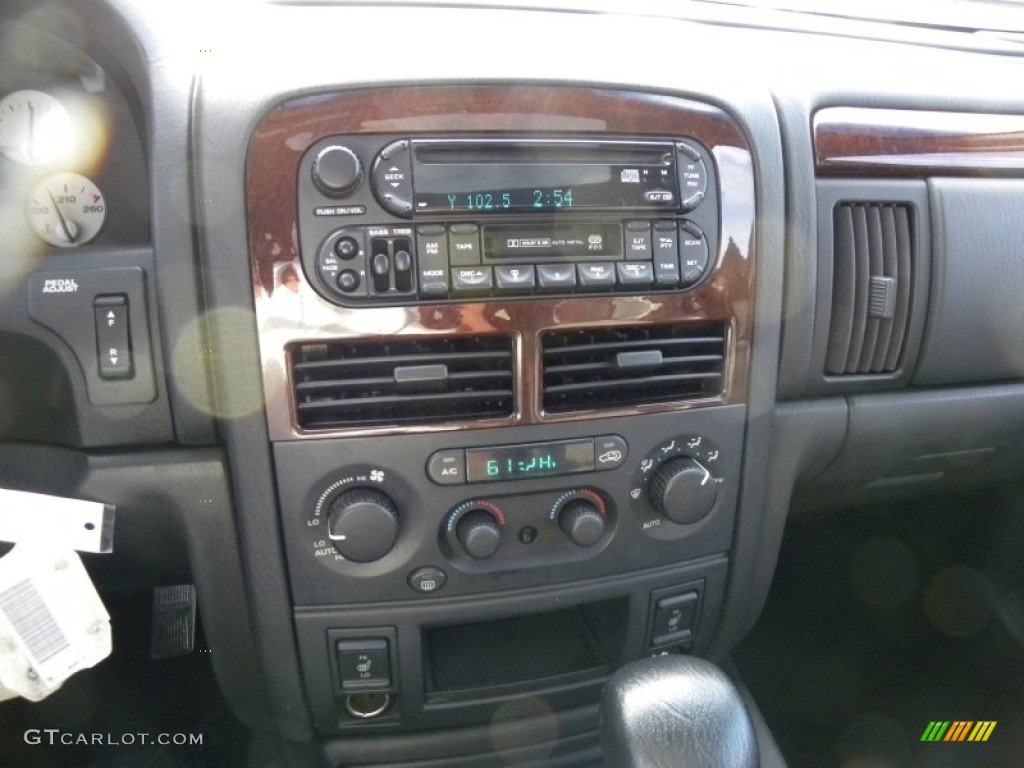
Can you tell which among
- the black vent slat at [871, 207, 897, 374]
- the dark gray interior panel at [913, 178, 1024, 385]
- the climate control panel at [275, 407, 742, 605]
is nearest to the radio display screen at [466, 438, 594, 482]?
the climate control panel at [275, 407, 742, 605]

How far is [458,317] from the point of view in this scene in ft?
3.79

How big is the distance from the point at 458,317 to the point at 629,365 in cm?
28

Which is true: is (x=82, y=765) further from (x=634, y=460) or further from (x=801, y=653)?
(x=801, y=653)

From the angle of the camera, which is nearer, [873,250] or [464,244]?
[464,244]

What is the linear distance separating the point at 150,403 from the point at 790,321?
101 centimetres

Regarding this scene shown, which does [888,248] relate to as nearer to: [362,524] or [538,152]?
[538,152]

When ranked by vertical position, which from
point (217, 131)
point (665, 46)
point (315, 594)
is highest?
point (665, 46)

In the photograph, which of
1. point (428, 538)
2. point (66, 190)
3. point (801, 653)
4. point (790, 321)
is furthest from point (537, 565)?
point (801, 653)

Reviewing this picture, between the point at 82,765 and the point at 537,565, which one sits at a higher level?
the point at 537,565

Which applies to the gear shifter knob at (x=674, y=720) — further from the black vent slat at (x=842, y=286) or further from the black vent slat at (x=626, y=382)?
the black vent slat at (x=842, y=286)

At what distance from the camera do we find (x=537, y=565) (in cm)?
134

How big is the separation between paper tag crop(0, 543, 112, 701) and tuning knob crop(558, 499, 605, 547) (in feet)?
2.25

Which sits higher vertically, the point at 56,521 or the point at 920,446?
the point at 56,521

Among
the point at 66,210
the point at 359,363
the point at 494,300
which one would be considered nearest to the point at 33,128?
the point at 66,210
